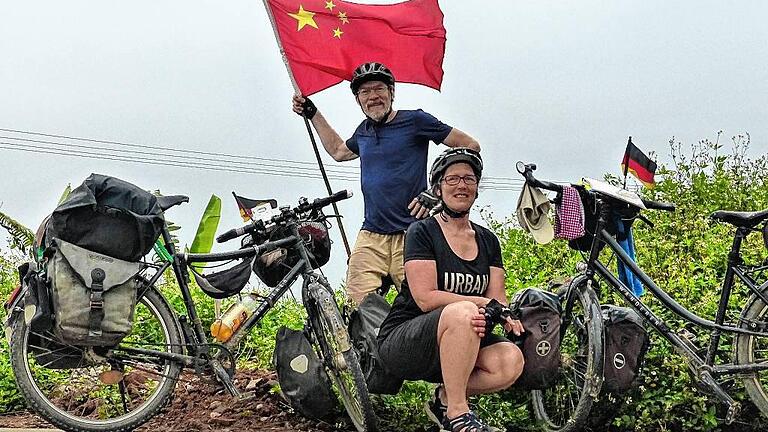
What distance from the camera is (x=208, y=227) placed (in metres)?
7.51

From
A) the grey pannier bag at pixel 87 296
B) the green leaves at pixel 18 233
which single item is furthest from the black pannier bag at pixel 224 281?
the green leaves at pixel 18 233

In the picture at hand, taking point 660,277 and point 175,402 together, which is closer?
point 175,402

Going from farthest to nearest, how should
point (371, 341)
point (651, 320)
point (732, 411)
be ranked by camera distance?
point (371, 341)
point (651, 320)
point (732, 411)

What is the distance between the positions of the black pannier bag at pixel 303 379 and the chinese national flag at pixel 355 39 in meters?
1.95

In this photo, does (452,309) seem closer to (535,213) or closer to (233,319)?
Answer: (535,213)

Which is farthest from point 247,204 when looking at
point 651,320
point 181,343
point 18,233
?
point 18,233

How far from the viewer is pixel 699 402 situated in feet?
14.8

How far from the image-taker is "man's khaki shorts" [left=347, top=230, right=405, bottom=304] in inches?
193

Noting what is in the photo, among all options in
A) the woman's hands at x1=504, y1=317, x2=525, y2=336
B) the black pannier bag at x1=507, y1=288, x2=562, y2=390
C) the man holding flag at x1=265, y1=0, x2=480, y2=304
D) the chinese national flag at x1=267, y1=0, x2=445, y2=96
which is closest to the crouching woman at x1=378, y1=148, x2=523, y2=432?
the woman's hands at x1=504, y1=317, x2=525, y2=336

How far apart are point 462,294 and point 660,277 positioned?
2.47 meters

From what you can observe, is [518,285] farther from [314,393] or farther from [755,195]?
[755,195]

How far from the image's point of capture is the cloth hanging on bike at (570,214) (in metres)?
4.42

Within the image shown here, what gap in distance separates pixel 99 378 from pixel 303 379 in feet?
3.41

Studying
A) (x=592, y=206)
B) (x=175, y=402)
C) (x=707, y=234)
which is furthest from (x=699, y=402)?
(x=175, y=402)
